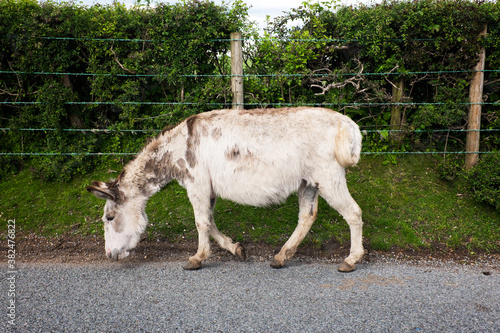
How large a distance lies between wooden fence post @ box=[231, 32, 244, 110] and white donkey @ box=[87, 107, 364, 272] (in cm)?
142

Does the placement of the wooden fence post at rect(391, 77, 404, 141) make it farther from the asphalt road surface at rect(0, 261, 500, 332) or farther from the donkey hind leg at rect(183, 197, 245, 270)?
the donkey hind leg at rect(183, 197, 245, 270)

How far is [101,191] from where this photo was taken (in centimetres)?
418

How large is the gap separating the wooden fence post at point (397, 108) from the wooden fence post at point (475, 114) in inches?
40.3

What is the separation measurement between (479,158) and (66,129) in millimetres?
6722

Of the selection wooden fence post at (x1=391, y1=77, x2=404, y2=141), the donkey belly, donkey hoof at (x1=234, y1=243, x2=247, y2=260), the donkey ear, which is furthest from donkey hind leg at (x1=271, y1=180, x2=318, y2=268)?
wooden fence post at (x1=391, y1=77, x2=404, y2=141)

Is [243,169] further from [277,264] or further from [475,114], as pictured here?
[475,114]

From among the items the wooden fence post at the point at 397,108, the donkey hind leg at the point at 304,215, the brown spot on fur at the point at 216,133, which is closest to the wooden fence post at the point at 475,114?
the wooden fence post at the point at 397,108

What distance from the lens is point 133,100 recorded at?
20.8 ft

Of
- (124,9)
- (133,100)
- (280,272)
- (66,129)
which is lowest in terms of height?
(280,272)

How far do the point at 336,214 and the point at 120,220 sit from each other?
299cm

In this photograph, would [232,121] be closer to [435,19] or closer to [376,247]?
[376,247]

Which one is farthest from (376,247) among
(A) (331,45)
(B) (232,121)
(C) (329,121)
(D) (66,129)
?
(D) (66,129)

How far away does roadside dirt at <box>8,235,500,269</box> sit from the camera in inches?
178

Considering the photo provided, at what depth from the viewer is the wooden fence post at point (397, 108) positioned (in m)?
6.16
